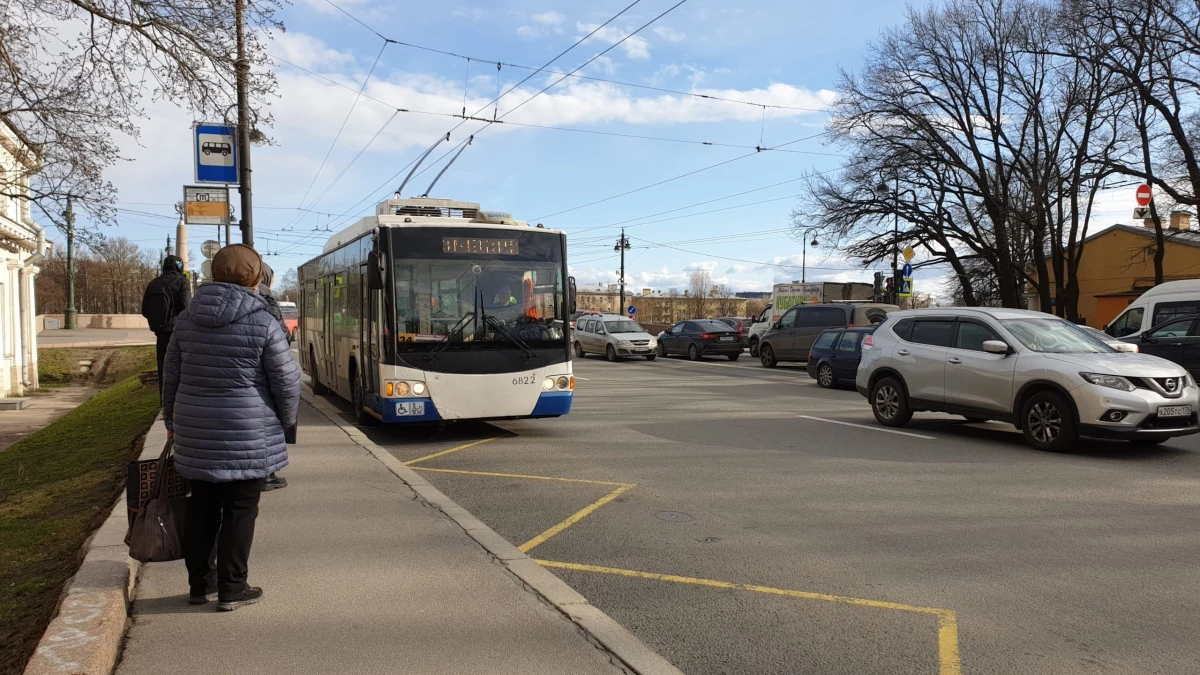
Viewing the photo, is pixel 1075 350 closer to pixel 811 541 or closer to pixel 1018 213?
pixel 811 541

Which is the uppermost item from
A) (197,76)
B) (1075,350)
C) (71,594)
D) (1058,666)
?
(197,76)

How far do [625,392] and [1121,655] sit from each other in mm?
13283

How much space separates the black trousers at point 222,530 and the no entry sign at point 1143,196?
29.1 m

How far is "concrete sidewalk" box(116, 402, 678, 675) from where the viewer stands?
3748 millimetres

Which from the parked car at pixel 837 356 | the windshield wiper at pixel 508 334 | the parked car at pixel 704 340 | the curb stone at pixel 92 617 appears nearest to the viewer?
the curb stone at pixel 92 617

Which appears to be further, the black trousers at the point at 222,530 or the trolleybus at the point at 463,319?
the trolleybus at the point at 463,319

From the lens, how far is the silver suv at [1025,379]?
905 cm

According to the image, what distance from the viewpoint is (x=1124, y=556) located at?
552 cm

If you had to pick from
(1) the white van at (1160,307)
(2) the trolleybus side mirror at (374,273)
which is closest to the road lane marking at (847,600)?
(2) the trolleybus side mirror at (374,273)

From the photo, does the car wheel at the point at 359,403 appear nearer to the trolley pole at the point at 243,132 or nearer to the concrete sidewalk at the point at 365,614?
the trolley pole at the point at 243,132

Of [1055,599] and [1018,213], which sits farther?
[1018,213]

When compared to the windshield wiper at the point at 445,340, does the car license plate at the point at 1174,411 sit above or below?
below

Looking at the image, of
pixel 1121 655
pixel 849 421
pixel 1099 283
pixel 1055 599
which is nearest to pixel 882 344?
pixel 849 421

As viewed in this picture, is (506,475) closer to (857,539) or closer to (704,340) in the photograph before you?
(857,539)
